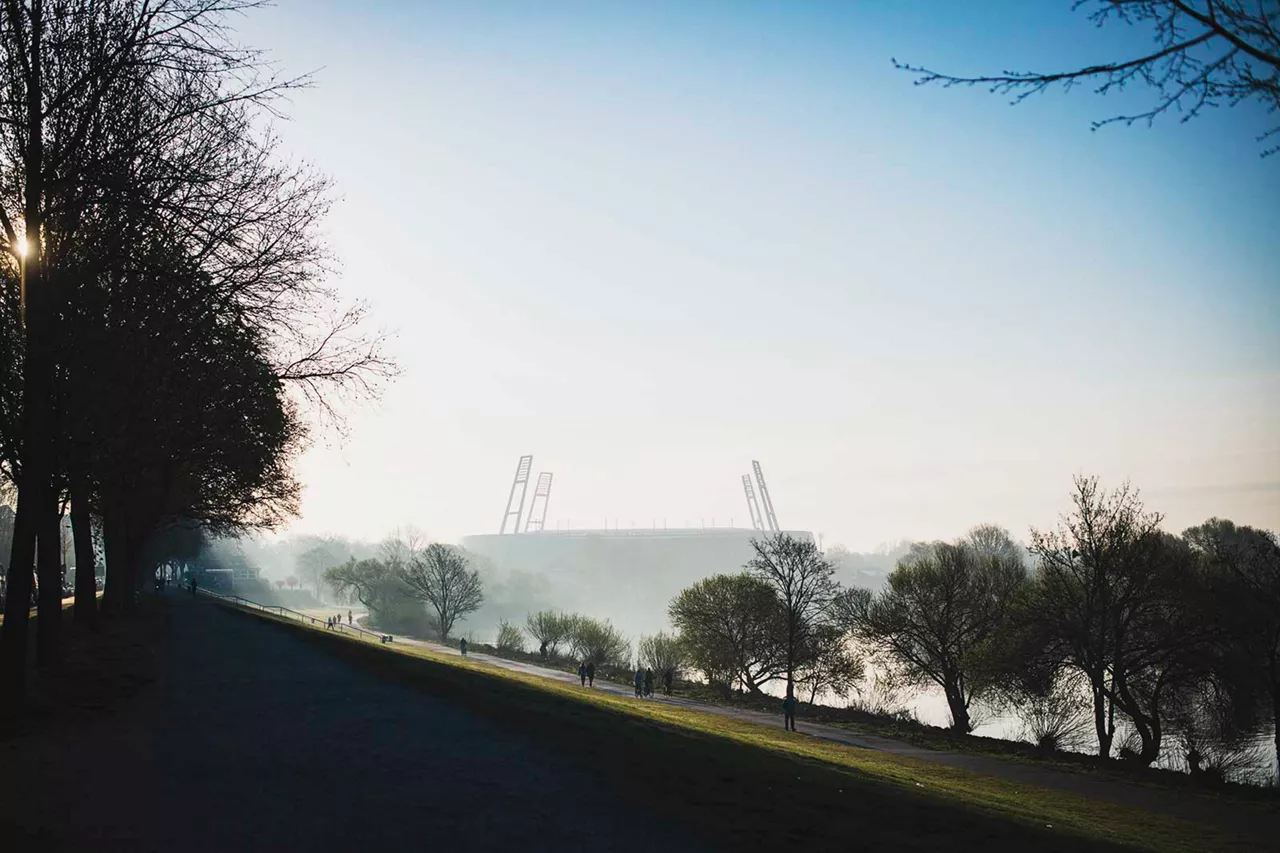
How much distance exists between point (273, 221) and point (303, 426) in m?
10.6

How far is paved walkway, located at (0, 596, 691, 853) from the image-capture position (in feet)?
21.3

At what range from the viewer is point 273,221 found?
1212 centimetres

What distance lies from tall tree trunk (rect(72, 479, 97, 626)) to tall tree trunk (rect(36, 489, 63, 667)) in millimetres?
4888

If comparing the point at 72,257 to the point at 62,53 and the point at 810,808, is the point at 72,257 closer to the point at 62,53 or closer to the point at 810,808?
the point at 62,53

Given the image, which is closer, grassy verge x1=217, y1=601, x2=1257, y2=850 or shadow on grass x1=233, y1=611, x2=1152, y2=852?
shadow on grass x1=233, y1=611, x2=1152, y2=852

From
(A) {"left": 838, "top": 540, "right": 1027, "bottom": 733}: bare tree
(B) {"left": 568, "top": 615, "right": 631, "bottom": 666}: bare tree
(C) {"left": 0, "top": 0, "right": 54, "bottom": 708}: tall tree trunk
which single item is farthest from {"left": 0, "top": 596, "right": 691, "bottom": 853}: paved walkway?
(B) {"left": 568, "top": 615, "right": 631, "bottom": 666}: bare tree

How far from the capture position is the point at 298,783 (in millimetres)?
7875

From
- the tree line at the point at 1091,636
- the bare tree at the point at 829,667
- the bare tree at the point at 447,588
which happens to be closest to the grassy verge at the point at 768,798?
the tree line at the point at 1091,636

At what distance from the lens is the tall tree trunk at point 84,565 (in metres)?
18.3

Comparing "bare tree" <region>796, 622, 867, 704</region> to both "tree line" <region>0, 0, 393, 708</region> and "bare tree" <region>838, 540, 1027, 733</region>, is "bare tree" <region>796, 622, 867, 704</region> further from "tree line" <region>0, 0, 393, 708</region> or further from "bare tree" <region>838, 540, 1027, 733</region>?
"tree line" <region>0, 0, 393, 708</region>

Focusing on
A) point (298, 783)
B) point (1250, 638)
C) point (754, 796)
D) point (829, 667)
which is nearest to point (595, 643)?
point (829, 667)

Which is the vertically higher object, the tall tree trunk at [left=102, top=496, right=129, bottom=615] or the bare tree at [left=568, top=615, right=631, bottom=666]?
the tall tree trunk at [left=102, top=496, right=129, bottom=615]

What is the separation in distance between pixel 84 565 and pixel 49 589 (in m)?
8.55

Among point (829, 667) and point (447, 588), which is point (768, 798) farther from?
point (447, 588)
